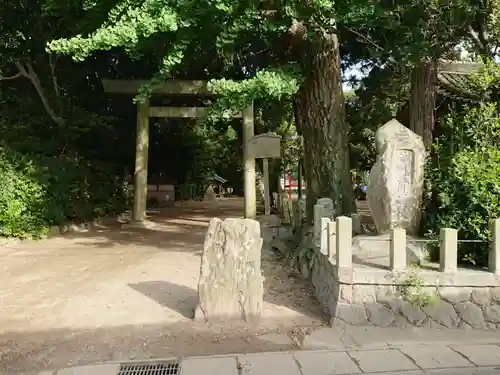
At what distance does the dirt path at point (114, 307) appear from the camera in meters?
4.37

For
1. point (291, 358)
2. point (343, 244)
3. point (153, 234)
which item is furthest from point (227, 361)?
point (153, 234)

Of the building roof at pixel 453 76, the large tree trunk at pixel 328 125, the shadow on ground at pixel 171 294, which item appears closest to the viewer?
the shadow on ground at pixel 171 294

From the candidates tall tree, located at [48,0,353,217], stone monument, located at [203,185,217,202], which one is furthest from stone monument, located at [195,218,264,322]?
stone monument, located at [203,185,217,202]

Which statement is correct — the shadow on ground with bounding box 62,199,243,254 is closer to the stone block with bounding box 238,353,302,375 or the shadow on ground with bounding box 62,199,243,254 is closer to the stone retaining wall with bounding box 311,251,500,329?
the stone retaining wall with bounding box 311,251,500,329

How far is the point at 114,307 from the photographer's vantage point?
5582 mm

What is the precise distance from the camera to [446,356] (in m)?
4.10

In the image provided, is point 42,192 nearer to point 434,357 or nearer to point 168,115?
point 168,115

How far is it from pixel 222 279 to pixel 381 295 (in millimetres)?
1772

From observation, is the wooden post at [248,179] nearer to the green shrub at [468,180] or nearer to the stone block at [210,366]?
the green shrub at [468,180]

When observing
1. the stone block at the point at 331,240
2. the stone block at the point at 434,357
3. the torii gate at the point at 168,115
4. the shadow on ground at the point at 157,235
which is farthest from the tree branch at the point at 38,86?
the stone block at the point at 434,357

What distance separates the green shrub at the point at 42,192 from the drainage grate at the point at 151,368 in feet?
24.2

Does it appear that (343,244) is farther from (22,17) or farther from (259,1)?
(22,17)

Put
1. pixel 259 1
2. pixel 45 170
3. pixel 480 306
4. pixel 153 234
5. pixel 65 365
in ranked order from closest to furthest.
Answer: pixel 65 365 < pixel 480 306 < pixel 259 1 < pixel 45 170 < pixel 153 234

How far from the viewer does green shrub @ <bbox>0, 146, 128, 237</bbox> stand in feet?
32.9
